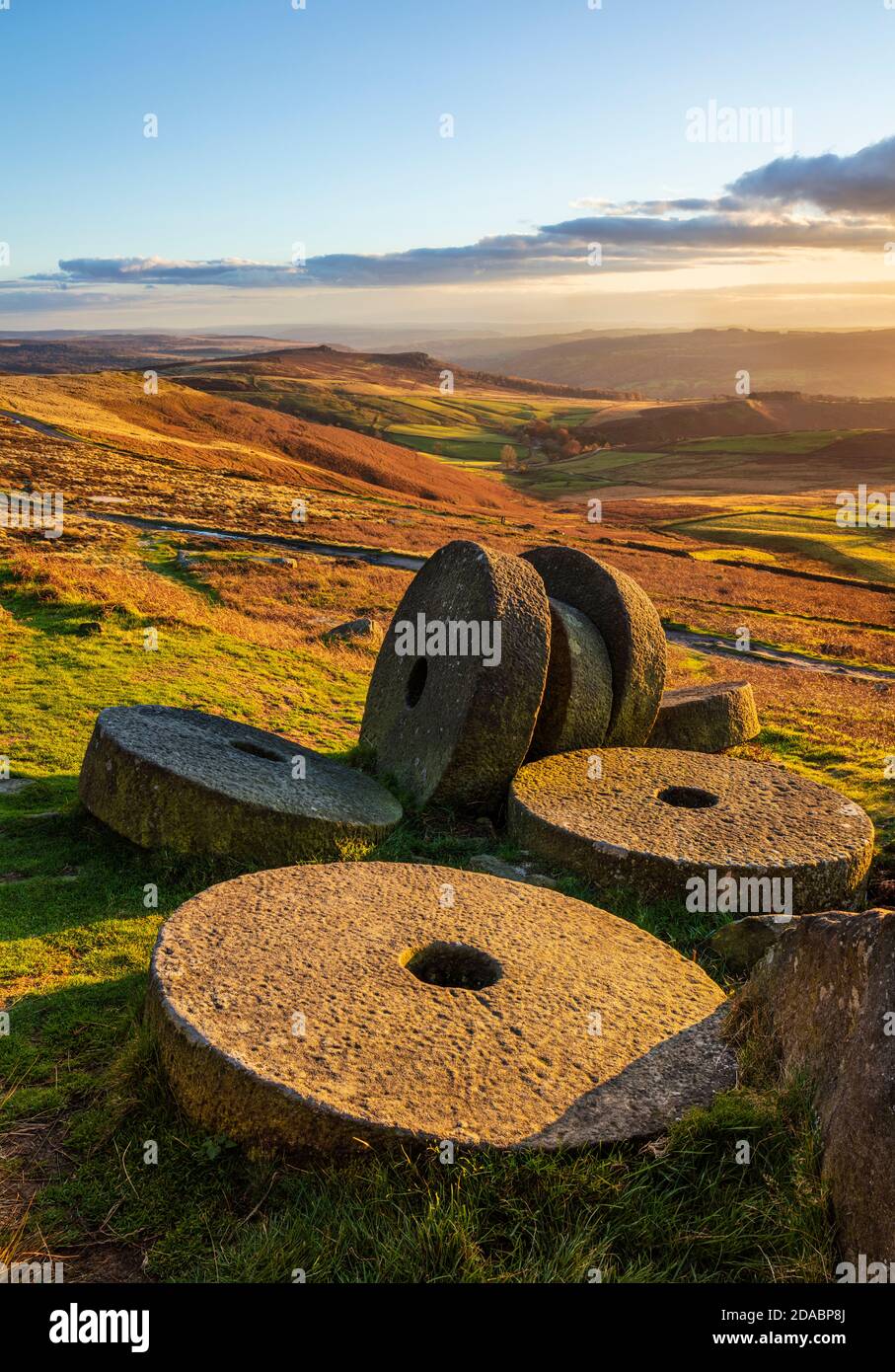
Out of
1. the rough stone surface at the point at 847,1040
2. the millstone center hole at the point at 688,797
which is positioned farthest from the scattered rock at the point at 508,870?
the rough stone surface at the point at 847,1040

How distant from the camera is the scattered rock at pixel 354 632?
2150cm

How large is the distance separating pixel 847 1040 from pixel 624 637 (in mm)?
7376

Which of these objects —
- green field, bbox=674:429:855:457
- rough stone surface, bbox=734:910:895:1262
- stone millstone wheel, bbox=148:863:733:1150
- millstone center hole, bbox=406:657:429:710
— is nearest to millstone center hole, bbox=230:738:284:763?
millstone center hole, bbox=406:657:429:710

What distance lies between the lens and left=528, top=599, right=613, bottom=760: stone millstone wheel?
10.9 meters

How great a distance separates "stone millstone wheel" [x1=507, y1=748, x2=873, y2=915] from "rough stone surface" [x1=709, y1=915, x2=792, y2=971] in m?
0.87

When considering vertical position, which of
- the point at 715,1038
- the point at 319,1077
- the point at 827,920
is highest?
the point at 827,920

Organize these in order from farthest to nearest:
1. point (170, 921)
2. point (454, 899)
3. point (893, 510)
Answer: point (893, 510) < point (454, 899) < point (170, 921)

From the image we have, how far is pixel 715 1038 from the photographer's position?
18.6ft

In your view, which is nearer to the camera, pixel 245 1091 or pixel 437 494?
pixel 245 1091

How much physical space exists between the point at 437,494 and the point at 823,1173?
8054 cm

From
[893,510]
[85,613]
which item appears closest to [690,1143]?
[85,613]

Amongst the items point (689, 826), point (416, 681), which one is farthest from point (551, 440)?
point (689, 826)

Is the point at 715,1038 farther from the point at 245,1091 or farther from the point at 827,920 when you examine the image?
the point at 245,1091

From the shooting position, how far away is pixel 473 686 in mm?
9578
